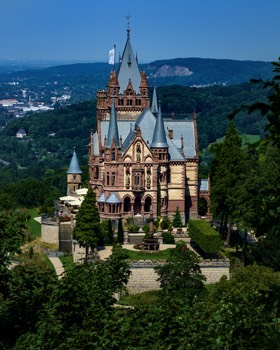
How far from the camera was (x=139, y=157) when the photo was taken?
72.8 metres

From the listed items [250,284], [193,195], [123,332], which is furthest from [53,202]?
[123,332]

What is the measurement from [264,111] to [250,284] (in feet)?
106

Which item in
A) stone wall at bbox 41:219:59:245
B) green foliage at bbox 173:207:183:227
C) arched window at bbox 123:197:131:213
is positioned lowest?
stone wall at bbox 41:219:59:245

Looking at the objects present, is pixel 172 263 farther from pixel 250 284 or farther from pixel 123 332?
pixel 123 332

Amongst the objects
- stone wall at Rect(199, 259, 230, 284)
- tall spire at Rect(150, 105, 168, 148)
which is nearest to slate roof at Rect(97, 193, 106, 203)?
tall spire at Rect(150, 105, 168, 148)

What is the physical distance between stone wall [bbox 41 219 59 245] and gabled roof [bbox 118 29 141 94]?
14.3 m

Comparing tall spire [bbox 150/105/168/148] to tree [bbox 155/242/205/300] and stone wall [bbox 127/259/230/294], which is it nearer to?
stone wall [bbox 127/259/230/294]

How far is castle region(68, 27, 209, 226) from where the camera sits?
7262 cm

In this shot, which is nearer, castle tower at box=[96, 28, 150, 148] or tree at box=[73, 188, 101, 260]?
tree at box=[73, 188, 101, 260]

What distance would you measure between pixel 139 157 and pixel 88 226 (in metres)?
10.3

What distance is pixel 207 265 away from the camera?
60.7 meters

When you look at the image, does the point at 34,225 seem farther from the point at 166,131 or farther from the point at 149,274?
the point at 149,274

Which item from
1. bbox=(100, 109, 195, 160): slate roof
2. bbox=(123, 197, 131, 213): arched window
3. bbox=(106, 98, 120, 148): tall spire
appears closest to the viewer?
bbox=(106, 98, 120, 148): tall spire

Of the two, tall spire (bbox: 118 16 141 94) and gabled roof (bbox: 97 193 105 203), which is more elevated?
tall spire (bbox: 118 16 141 94)
